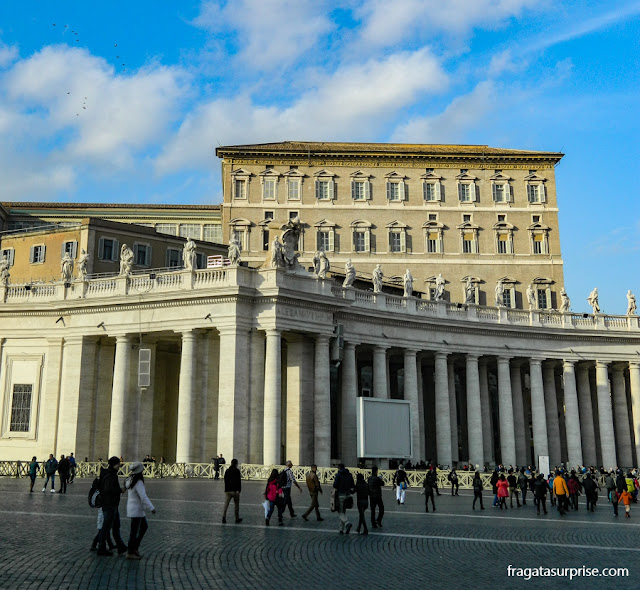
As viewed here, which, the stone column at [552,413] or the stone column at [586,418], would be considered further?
the stone column at [586,418]

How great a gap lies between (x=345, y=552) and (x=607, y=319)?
50.9 m

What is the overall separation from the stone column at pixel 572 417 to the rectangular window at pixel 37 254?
1645 inches

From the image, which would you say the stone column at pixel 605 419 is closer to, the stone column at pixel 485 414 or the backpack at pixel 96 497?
the stone column at pixel 485 414

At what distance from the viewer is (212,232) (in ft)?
→ 280

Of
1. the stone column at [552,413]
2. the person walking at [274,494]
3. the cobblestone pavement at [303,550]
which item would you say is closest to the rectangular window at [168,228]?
the stone column at [552,413]

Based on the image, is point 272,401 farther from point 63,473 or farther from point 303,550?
point 303,550

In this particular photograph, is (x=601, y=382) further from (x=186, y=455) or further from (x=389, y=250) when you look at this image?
(x=186, y=455)

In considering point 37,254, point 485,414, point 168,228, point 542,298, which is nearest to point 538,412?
point 485,414

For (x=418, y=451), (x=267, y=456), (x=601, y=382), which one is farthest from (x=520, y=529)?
(x=601, y=382)

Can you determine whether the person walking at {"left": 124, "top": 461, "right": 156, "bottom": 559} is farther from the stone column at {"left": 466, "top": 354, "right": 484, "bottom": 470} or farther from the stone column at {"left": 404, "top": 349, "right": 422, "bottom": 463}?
the stone column at {"left": 466, "top": 354, "right": 484, "bottom": 470}

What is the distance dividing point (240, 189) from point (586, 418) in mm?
40153

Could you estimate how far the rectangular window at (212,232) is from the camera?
84781 millimetres

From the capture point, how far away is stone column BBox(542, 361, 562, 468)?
60969 mm

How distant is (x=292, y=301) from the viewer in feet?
146
